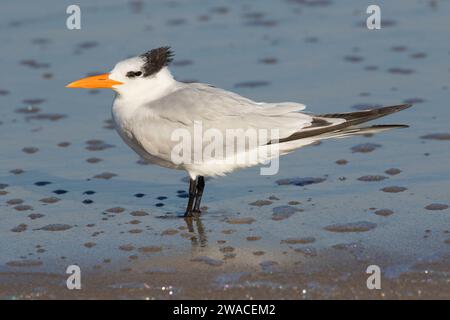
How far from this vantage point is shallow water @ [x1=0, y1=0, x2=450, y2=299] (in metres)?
5.10

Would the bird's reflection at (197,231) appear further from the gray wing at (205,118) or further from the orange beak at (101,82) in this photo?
the orange beak at (101,82)

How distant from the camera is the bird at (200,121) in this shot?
593 cm

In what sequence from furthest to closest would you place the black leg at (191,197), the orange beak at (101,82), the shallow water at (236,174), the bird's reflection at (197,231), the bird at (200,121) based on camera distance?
the orange beak at (101,82)
the black leg at (191,197)
the bird at (200,121)
the bird's reflection at (197,231)
the shallow water at (236,174)

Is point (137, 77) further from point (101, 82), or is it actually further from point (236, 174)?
point (236, 174)

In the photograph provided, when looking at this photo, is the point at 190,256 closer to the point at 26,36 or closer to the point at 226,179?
the point at 226,179

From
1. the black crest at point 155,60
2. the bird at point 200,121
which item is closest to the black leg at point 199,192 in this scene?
the bird at point 200,121

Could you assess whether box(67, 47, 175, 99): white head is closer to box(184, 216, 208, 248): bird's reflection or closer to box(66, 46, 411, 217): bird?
box(66, 46, 411, 217): bird

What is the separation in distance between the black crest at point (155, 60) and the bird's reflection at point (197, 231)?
0.94 metres

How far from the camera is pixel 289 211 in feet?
19.6

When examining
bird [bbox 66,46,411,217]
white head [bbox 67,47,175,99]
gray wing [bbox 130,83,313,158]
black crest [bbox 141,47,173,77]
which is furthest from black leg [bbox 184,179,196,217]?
black crest [bbox 141,47,173,77]

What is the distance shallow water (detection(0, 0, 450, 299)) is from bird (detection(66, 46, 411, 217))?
0.31 metres

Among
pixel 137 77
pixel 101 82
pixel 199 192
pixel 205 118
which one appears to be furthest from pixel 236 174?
pixel 101 82

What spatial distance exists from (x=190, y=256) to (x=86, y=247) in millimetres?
575

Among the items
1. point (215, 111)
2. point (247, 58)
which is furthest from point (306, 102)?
point (215, 111)
